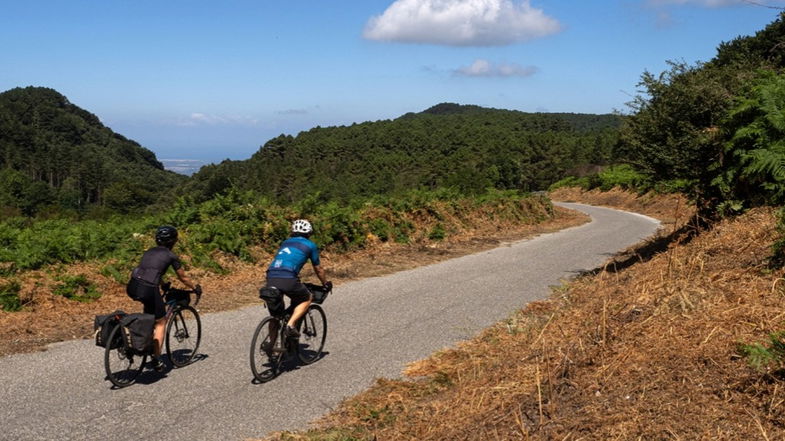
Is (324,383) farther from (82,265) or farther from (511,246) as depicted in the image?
(511,246)

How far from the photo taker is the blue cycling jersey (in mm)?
7168

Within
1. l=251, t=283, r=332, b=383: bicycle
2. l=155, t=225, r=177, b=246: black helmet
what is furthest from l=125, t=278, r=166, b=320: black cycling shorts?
l=251, t=283, r=332, b=383: bicycle

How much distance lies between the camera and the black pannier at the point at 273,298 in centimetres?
696

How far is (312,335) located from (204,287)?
4373mm

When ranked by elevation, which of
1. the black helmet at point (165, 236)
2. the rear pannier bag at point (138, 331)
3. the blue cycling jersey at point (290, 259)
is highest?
the black helmet at point (165, 236)

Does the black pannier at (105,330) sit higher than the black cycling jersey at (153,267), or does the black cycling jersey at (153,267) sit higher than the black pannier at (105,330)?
the black cycling jersey at (153,267)

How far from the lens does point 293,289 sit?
7.18m

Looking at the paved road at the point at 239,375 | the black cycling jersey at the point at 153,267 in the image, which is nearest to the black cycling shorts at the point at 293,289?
the paved road at the point at 239,375

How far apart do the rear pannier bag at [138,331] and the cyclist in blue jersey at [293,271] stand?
1.32 meters

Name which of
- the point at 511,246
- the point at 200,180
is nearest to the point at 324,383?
the point at 511,246

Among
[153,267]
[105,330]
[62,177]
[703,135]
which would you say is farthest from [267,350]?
[62,177]

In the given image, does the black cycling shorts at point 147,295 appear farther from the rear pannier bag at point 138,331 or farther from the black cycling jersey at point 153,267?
the rear pannier bag at point 138,331

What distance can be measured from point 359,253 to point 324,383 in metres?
9.01

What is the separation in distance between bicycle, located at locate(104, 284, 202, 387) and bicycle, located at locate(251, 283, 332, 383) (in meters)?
0.94
